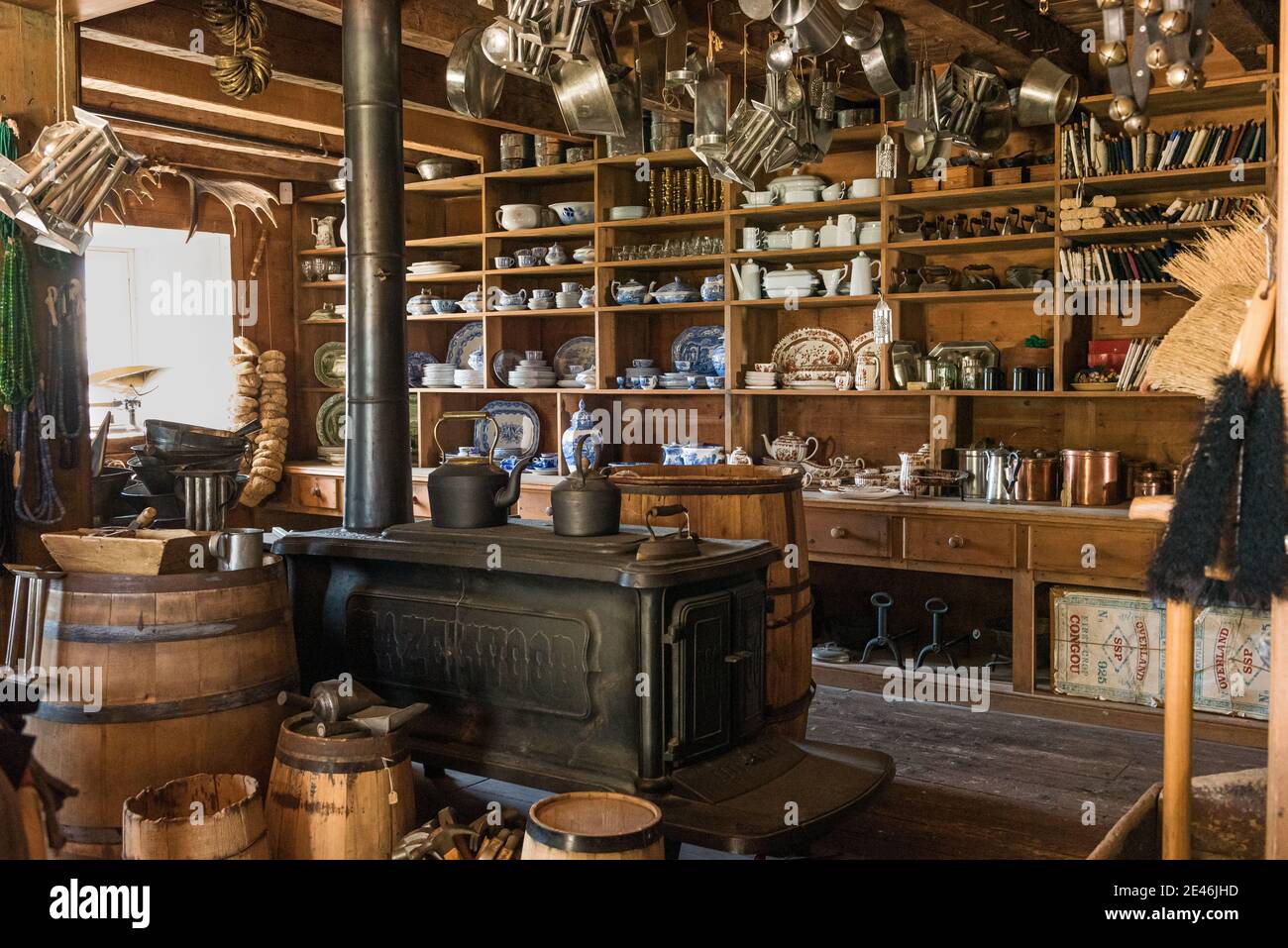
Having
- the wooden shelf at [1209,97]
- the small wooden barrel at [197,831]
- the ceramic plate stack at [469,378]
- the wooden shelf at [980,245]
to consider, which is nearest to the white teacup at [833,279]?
the wooden shelf at [980,245]

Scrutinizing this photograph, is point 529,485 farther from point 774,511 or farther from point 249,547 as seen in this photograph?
point 249,547

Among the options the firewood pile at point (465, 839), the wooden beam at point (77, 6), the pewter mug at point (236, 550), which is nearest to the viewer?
the firewood pile at point (465, 839)

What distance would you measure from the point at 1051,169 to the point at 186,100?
378 centimetres

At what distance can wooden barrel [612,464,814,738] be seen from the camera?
3613 mm

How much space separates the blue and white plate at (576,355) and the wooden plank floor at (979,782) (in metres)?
2.51

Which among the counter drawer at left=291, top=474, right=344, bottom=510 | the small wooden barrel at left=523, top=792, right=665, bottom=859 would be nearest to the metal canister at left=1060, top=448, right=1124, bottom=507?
the small wooden barrel at left=523, top=792, right=665, bottom=859

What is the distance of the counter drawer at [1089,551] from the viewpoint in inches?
174

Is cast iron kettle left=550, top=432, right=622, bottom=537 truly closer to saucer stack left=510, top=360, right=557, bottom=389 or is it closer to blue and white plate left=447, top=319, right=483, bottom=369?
saucer stack left=510, top=360, right=557, bottom=389

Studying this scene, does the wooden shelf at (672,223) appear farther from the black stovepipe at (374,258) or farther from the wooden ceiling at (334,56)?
the black stovepipe at (374,258)

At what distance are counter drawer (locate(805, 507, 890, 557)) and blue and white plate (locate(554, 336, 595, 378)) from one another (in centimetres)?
193

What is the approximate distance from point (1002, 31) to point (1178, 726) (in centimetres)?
310

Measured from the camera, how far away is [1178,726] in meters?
1.91

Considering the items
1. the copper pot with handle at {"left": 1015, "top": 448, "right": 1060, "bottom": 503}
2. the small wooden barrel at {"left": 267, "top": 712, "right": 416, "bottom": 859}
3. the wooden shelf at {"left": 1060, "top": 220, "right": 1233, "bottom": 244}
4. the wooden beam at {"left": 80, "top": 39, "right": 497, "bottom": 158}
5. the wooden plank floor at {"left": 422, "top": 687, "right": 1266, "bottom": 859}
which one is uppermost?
the wooden beam at {"left": 80, "top": 39, "right": 497, "bottom": 158}
